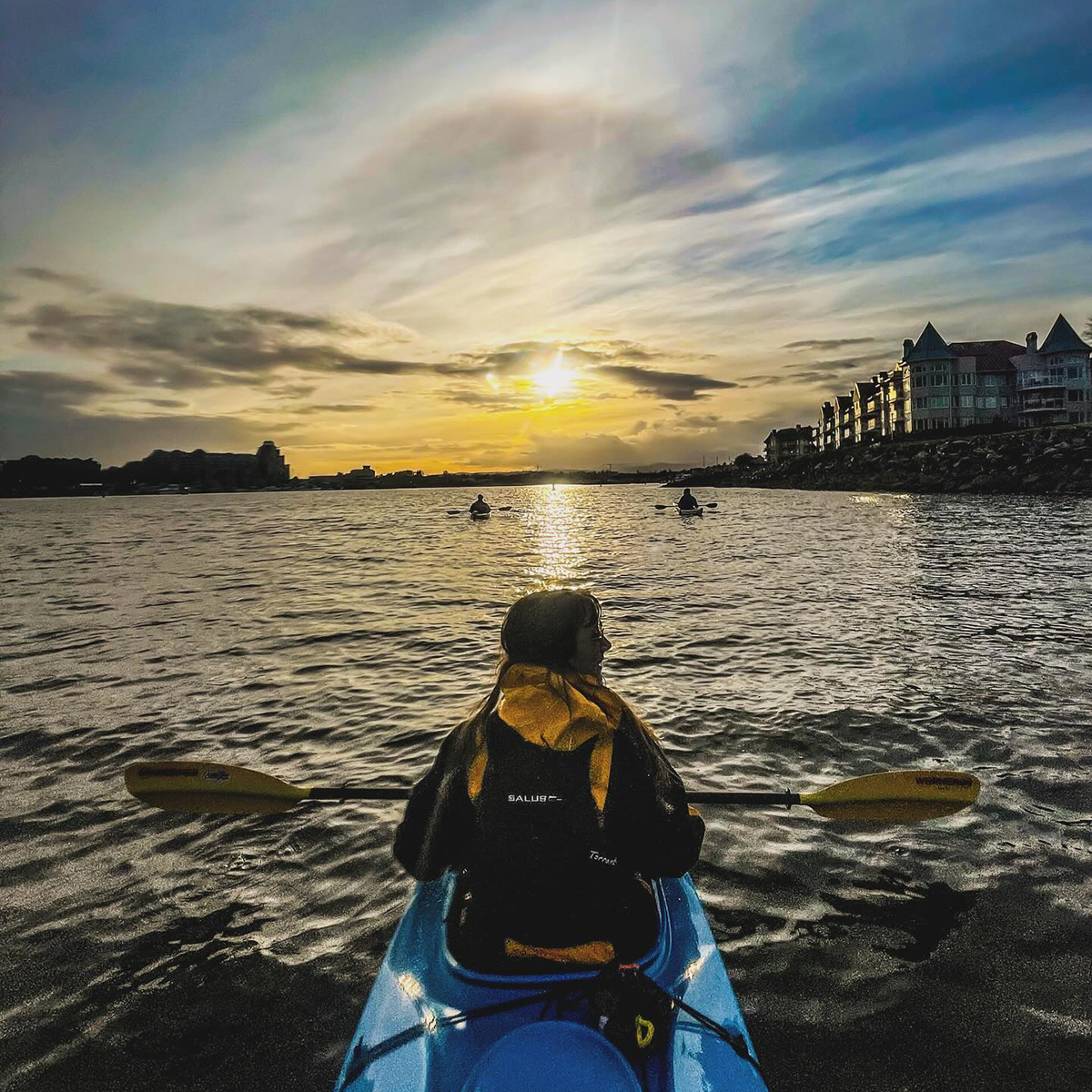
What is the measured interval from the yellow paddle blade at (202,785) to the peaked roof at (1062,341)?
366 ft

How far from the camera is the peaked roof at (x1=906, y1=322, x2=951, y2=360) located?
94.3 m

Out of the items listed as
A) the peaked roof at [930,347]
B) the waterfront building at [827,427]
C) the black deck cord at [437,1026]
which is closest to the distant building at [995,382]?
the peaked roof at [930,347]

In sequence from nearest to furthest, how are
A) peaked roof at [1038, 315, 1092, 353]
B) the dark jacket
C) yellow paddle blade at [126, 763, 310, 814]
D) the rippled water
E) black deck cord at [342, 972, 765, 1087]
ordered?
black deck cord at [342, 972, 765, 1087]
the dark jacket
the rippled water
yellow paddle blade at [126, 763, 310, 814]
peaked roof at [1038, 315, 1092, 353]

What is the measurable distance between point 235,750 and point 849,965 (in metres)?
7.34

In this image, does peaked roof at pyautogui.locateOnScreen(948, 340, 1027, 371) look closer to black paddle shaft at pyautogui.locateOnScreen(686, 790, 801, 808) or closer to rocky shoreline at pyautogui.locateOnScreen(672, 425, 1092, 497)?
rocky shoreline at pyautogui.locateOnScreen(672, 425, 1092, 497)

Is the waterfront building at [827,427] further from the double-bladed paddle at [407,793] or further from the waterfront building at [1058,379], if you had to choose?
the double-bladed paddle at [407,793]

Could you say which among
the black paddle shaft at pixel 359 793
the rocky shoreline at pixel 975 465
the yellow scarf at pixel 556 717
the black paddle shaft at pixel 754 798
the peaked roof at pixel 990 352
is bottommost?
the black paddle shaft at pixel 754 798

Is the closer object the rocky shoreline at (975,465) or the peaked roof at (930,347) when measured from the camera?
the rocky shoreline at (975,465)

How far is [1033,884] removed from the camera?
219 inches

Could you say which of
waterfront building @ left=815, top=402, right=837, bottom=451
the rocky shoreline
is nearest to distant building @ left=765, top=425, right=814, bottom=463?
waterfront building @ left=815, top=402, right=837, bottom=451

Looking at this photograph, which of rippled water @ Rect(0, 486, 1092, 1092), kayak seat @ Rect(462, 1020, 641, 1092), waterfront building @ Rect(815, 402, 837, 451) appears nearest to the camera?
kayak seat @ Rect(462, 1020, 641, 1092)

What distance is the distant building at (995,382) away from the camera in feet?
299

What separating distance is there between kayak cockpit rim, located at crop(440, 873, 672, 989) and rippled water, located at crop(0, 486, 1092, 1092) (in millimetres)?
1160

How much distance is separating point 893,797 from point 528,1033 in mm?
4164
